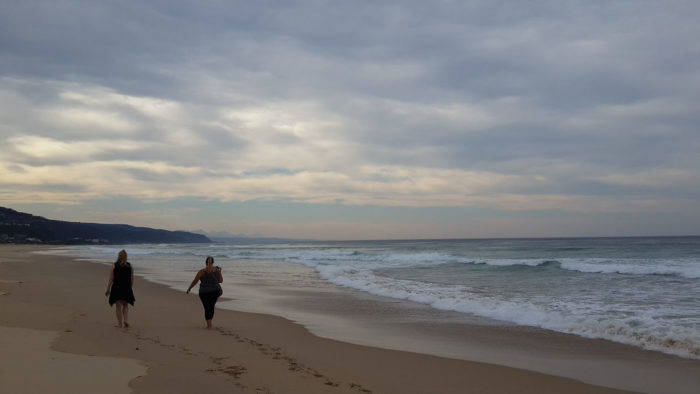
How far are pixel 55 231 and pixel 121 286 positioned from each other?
12884cm

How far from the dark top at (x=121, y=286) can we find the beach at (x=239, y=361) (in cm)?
55

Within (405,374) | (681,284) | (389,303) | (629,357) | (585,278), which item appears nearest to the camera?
(405,374)

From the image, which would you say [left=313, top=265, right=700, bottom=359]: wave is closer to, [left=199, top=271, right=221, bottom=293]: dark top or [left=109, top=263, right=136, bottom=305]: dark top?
[left=199, top=271, right=221, bottom=293]: dark top

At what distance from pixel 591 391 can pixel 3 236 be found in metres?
115

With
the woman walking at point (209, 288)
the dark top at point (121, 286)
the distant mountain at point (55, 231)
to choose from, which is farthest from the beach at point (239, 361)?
the distant mountain at point (55, 231)

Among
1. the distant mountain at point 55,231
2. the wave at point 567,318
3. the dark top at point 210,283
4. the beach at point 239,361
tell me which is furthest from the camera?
the distant mountain at point 55,231

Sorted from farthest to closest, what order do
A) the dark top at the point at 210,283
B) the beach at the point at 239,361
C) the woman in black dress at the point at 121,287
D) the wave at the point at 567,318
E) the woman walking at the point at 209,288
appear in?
the dark top at the point at 210,283 → the woman walking at the point at 209,288 → the woman in black dress at the point at 121,287 → the wave at the point at 567,318 → the beach at the point at 239,361

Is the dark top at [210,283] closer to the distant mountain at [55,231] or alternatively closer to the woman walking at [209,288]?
the woman walking at [209,288]

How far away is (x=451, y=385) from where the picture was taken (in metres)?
5.76

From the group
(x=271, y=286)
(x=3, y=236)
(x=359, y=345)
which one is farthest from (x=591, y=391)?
(x=3, y=236)

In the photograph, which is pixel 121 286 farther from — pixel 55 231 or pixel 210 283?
pixel 55 231

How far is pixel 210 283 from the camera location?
9492 mm

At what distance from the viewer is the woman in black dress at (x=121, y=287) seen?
8.93 meters

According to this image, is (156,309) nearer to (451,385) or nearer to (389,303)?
→ (389,303)
